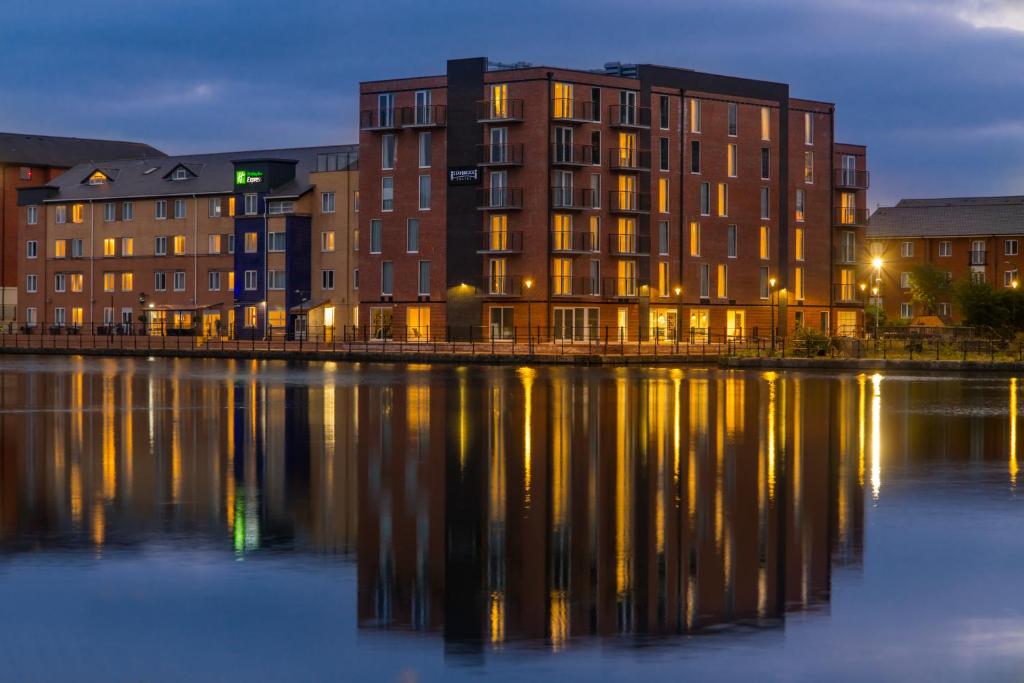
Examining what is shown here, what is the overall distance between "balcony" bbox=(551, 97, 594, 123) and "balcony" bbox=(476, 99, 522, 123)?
2.10 meters

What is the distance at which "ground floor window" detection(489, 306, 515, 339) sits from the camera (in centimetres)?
8925

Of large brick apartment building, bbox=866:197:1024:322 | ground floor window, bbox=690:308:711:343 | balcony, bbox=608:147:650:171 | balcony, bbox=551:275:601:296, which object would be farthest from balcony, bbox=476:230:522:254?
large brick apartment building, bbox=866:197:1024:322

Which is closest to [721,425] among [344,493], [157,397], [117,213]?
[344,493]

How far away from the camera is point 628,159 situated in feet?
301

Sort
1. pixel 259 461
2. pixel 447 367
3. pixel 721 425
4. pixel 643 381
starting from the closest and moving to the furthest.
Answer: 1. pixel 259 461
2. pixel 721 425
3. pixel 643 381
4. pixel 447 367

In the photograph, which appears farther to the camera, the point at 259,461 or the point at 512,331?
the point at 512,331

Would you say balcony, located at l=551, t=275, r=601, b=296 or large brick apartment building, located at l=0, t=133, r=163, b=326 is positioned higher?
large brick apartment building, located at l=0, t=133, r=163, b=326

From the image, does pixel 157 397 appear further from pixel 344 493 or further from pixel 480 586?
pixel 480 586

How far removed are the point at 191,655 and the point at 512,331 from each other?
7749 centimetres

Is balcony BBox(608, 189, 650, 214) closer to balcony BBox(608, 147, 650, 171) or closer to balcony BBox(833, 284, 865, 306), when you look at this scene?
balcony BBox(608, 147, 650, 171)

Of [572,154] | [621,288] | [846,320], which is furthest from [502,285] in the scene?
[846,320]

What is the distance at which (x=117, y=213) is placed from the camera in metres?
116

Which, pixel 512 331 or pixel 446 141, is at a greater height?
pixel 446 141

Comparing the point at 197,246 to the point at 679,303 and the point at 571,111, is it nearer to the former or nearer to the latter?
the point at 571,111
